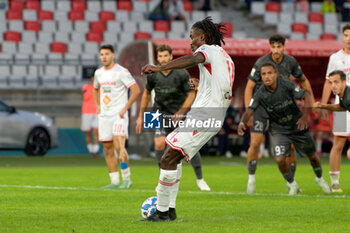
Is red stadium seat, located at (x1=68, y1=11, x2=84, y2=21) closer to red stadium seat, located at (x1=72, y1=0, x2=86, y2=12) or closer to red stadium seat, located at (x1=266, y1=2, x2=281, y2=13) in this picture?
red stadium seat, located at (x1=72, y1=0, x2=86, y2=12)

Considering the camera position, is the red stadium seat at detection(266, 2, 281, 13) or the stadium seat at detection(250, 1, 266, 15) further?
the red stadium seat at detection(266, 2, 281, 13)

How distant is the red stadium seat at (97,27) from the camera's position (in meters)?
29.1

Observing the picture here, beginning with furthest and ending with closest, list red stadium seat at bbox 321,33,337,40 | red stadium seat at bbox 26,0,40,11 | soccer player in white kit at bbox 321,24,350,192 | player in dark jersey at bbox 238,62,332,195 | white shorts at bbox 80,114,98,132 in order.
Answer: red stadium seat at bbox 321,33,337,40, red stadium seat at bbox 26,0,40,11, white shorts at bbox 80,114,98,132, soccer player in white kit at bbox 321,24,350,192, player in dark jersey at bbox 238,62,332,195

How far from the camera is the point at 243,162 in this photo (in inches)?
812

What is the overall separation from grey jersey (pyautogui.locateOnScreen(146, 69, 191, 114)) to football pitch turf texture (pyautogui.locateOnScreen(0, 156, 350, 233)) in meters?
1.33

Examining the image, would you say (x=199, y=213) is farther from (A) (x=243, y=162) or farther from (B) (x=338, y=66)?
(A) (x=243, y=162)

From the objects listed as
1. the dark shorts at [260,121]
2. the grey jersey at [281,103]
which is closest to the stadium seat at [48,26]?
the dark shorts at [260,121]

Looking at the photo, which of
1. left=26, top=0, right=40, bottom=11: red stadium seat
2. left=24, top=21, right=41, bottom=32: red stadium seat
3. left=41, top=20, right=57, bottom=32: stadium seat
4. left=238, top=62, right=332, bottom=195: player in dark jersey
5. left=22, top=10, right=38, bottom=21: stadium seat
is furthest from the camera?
left=26, top=0, right=40, bottom=11: red stadium seat

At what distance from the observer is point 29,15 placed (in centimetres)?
2884

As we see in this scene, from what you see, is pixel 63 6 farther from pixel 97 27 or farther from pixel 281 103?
pixel 281 103

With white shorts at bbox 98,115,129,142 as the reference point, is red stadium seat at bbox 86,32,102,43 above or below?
below

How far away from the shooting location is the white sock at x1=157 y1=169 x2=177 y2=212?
754cm

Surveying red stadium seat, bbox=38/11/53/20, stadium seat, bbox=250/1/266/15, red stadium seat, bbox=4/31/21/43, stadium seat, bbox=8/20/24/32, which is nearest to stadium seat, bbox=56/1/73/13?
red stadium seat, bbox=38/11/53/20

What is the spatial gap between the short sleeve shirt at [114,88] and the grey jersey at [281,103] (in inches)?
92.5
